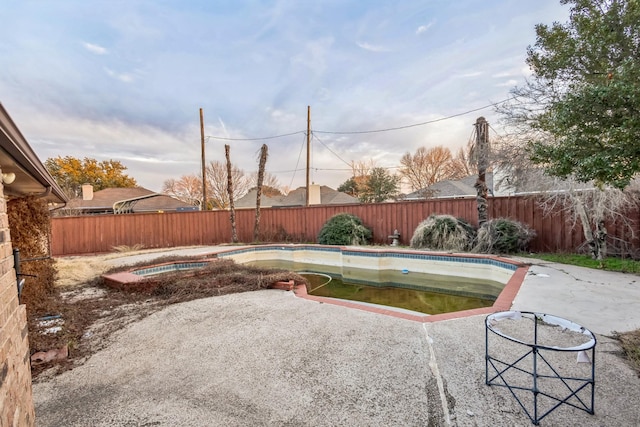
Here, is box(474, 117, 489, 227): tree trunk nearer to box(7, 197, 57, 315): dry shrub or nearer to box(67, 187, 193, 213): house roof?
box(7, 197, 57, 315): dry shrub

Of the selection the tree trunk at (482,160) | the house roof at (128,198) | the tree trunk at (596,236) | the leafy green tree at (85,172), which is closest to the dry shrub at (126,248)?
the house roof at (128,198)

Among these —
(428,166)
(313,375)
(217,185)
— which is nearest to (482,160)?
(313,375)

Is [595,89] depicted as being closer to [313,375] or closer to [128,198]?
[313,375]

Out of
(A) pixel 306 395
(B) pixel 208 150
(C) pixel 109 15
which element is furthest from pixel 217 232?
(A) pixel 306 395

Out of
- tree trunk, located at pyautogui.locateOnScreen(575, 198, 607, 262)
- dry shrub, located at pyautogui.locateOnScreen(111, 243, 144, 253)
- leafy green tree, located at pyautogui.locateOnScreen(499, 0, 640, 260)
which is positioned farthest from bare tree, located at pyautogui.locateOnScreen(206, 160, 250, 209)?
leafy green tree, located at pyautogui.locateOnScreen(499, 0, 640, 260)

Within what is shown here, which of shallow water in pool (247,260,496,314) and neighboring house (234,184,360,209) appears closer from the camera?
shallow water in pool (247,260,496,314)

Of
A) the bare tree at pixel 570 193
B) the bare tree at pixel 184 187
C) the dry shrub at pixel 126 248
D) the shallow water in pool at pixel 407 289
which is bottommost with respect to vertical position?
the shallow water in pool at pixel 407 289

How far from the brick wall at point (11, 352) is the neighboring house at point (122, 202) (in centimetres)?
2116

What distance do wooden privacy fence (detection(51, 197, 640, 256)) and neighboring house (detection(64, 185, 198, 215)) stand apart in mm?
8256

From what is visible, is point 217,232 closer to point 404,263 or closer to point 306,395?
point 404,263

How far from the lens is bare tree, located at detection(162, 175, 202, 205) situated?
27672mm

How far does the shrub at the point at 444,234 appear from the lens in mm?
8398

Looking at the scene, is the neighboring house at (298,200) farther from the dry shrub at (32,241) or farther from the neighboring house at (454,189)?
the dry shrub at (32,241)

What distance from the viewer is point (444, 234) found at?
8.57 metres
